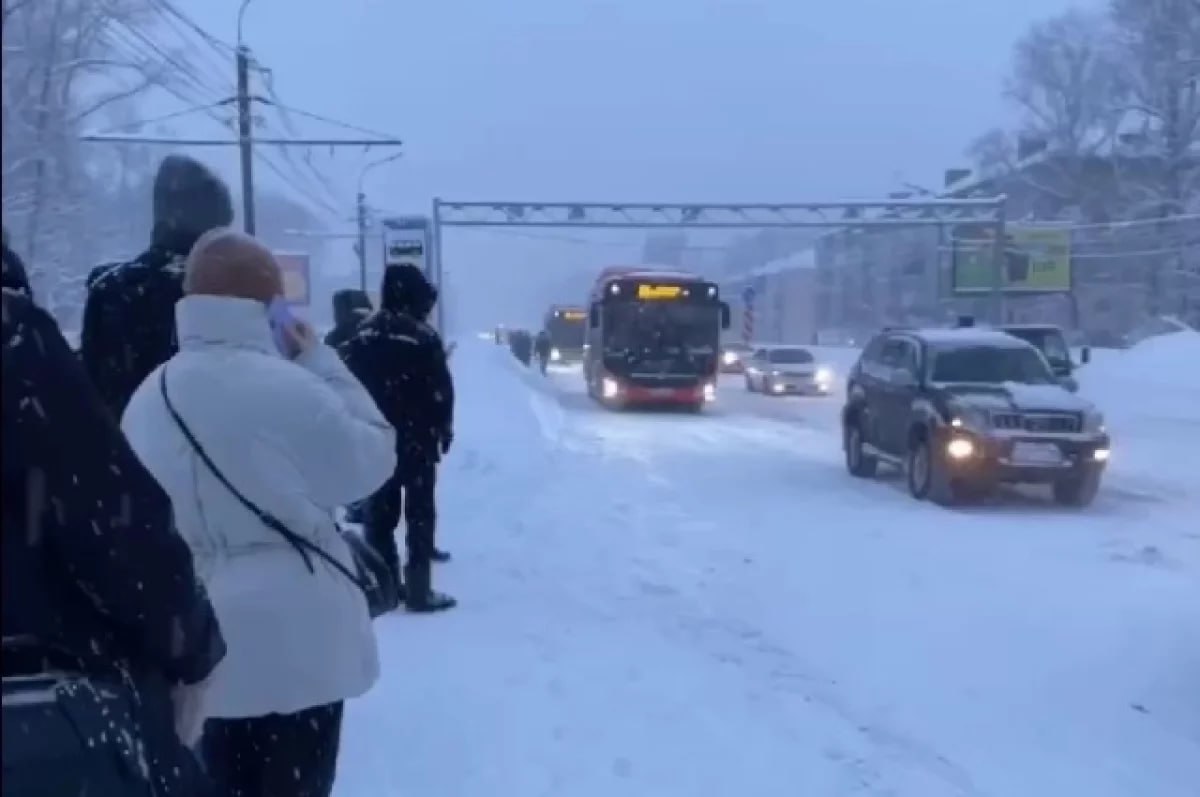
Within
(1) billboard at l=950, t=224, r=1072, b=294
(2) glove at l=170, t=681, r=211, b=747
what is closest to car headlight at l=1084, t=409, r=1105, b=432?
(2) glove at l=170, t=681, r=211, b=747

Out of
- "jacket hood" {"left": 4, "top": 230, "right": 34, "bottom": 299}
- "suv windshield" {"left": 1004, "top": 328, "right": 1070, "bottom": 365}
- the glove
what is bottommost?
"suv windshield" {"left": 1004, "top": 328, "right": 1070, "bottom": 365}

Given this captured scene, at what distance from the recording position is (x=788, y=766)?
19.6 ft

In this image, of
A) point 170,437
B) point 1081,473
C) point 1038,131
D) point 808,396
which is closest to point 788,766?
point 170,437

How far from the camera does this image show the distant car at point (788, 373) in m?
44.6

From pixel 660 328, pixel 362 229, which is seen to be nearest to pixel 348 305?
pixel 660 328

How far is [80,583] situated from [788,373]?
42948 millimetres

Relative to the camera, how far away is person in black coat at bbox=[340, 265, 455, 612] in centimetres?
822

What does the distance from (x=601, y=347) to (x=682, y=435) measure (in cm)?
866

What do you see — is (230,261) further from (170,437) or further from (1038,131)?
(1038,131)

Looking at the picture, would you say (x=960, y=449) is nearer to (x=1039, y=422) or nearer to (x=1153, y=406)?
(x=1039, y=422)

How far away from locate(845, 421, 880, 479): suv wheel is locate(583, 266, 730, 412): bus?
14542 millimetres

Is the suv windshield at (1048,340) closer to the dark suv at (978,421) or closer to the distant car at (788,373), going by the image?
the dark suv at (978,421)

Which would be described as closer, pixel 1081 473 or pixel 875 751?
pixel 875 751

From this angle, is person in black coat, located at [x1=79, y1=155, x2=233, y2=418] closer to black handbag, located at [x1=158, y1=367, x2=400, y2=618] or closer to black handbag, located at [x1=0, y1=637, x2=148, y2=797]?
black handbag, located at [x1=158, y1=367, x2=400, y2=618]
